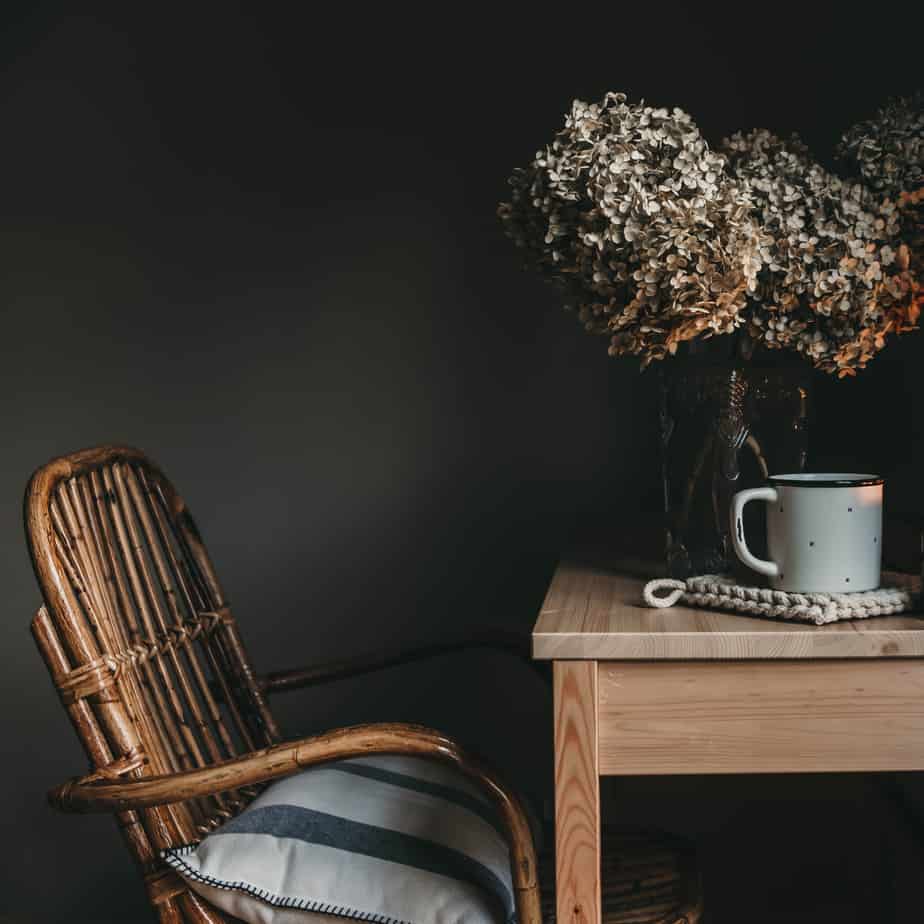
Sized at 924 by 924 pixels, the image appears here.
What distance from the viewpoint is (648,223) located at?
1.17 metres

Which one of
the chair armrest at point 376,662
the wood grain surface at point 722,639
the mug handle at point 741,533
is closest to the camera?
the wood grain surface at point 722,639

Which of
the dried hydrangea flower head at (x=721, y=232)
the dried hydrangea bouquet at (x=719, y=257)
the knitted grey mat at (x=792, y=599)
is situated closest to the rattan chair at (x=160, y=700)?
the knitted grey mat at (x=792, y=599)

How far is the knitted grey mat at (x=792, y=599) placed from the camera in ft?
3.72

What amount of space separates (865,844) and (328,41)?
1.58 metres

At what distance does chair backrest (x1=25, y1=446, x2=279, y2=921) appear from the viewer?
1.24 m

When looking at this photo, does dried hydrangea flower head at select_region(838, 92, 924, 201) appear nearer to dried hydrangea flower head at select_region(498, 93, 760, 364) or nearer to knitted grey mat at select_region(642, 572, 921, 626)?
dried hydrangea flower head at select_region(498, 93, 760, 364)

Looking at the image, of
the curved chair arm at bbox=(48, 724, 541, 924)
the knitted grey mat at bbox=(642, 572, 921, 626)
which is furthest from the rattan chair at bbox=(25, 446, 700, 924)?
the knitted grey mat at bbox=(642, 572, 921, 626)

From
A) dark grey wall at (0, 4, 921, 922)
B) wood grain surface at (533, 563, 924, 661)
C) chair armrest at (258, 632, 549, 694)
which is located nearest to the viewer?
wood grain surface at (533, 563, 924, 661)

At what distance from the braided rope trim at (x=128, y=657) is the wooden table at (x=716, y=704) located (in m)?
0.48

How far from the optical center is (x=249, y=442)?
77.9 inches

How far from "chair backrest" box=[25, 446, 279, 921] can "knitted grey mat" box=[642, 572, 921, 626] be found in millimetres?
587

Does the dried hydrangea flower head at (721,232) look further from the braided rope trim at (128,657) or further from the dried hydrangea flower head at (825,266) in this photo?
the braided rope trim at (128,657)

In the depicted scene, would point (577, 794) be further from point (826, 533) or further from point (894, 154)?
point (894, 154)

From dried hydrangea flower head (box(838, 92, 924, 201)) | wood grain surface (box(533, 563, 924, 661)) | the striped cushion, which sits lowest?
the striped cushion
